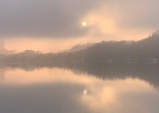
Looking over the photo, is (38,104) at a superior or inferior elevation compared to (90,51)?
inferior

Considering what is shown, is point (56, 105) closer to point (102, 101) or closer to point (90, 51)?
point (102, 101)

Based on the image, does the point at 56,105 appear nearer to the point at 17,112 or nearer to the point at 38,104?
the point at 38,104

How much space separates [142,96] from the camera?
5.07 meters

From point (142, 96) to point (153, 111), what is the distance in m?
1.31

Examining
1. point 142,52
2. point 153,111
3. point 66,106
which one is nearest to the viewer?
point 153,111

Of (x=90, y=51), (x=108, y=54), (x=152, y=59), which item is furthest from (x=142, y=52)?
(x=90, y=51)

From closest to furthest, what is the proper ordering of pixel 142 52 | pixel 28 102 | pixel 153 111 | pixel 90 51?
pixel 153 111
pixel 28 102
pixel 90 51
pixel 142 52

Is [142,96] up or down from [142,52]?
down

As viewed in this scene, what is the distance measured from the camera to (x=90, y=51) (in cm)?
1141

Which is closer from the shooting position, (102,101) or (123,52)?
(102,101)

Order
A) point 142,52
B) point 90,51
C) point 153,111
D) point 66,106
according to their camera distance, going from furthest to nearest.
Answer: point 142,52 → point 90,51 → point 66,106 → point 153,111

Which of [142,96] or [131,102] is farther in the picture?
[142,96]

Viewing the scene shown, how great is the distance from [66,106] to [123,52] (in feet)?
33.2

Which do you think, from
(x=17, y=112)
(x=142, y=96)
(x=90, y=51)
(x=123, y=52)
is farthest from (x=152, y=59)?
(x=17, y=112)
